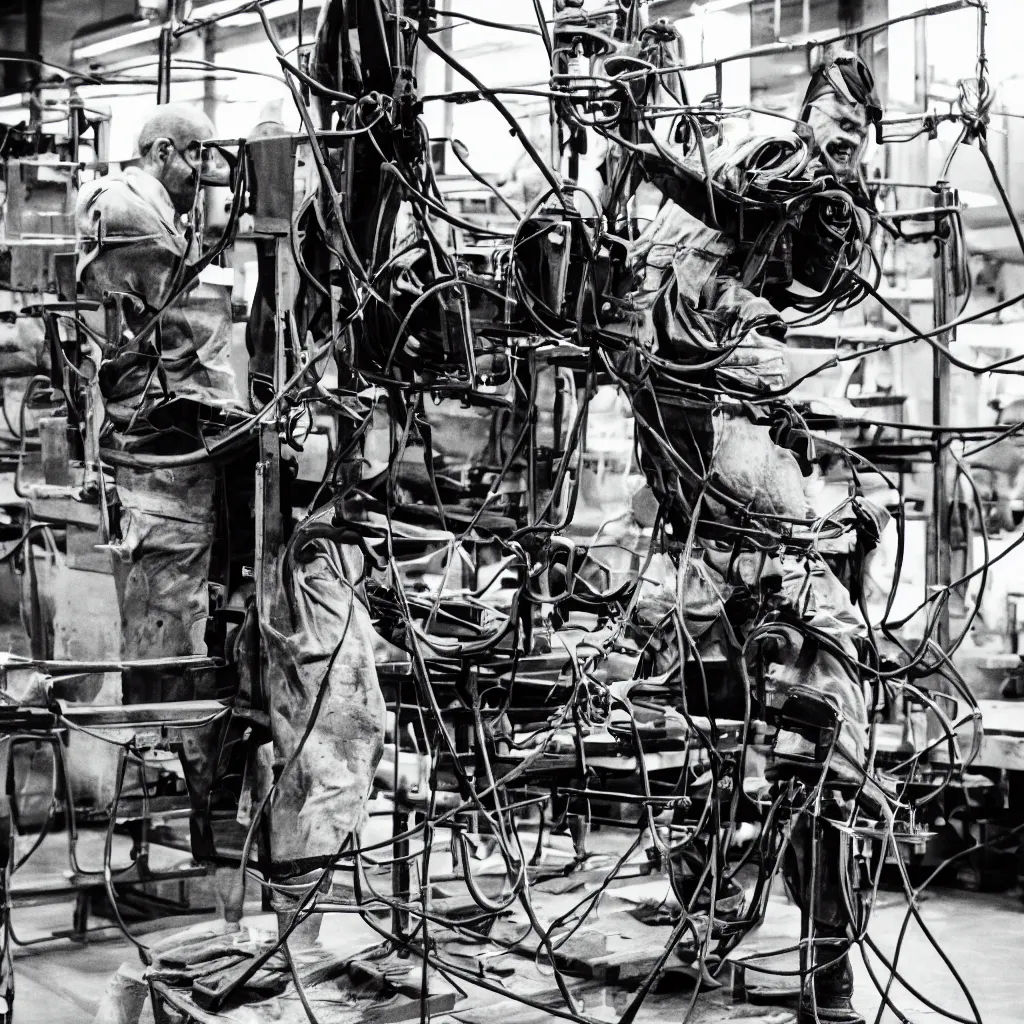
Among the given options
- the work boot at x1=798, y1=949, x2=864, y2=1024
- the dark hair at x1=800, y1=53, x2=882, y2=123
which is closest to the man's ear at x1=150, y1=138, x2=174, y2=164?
the dark hair at x1=800, y1=53, x2=882, y2=123

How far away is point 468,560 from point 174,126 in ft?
6.51

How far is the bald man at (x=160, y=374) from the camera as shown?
207 inches

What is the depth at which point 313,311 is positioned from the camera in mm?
4871

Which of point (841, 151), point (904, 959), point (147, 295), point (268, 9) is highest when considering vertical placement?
point (268, 9)

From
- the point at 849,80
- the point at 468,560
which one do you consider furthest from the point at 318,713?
the point at 849,80

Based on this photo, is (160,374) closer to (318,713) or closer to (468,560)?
(318,713)

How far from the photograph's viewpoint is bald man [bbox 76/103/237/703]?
5.27 metres

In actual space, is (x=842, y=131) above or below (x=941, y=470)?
above

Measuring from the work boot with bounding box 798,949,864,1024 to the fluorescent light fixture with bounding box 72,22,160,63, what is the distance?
6.91 meters

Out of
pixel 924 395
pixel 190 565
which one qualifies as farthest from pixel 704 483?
pixel 924 395

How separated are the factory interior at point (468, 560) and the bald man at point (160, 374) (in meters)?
0.02

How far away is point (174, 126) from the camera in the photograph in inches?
224

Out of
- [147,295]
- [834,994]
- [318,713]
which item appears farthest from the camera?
[147,295]

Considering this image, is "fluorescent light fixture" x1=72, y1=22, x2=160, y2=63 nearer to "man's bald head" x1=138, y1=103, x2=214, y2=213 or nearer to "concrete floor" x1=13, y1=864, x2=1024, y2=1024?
"man's bald head" x1=138, y1=103, x2=214, y2=213
